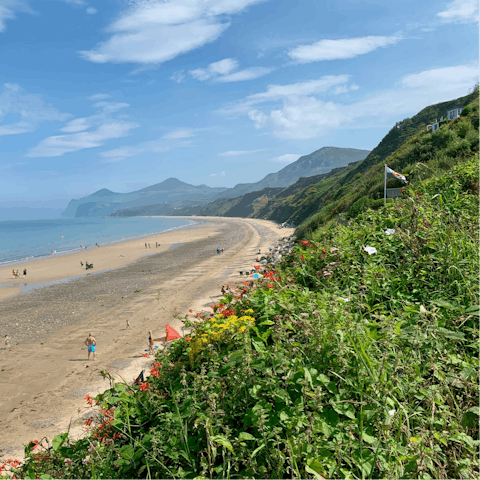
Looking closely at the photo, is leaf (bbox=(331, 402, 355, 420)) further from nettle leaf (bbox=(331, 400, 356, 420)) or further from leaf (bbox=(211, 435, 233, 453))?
leaf (bbox=(211, 435, 233, 453))

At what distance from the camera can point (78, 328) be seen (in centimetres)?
1764

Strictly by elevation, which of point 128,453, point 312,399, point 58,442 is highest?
point 312,399

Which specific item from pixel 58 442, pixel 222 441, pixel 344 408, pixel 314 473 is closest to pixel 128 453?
pixel 222 441

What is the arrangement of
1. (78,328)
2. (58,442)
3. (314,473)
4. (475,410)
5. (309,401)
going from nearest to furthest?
1. (314,473)
2. (309,401)
3. (475,410)
4. (58,442)
5. (78,328)

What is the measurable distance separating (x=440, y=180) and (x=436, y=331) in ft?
18.6

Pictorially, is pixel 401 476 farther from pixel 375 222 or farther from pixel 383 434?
pixel 375 222

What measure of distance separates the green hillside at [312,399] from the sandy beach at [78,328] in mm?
1013

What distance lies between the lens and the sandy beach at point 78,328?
10.3 m

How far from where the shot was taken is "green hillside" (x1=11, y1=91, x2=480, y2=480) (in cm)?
213

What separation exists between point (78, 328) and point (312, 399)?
18.5 metres

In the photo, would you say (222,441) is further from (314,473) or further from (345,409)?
(345,409)

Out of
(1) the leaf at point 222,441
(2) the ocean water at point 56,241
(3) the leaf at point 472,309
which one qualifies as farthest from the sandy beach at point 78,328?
(2) the ocean water at point 56,241

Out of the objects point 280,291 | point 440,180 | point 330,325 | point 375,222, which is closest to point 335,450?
point 330,325

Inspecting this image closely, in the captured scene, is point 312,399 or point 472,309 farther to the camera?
point 472,309
